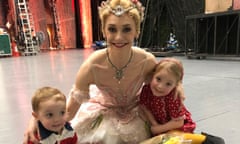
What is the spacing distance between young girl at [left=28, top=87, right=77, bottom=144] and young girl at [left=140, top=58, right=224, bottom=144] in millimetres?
439

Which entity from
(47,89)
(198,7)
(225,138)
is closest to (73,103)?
(47,89)

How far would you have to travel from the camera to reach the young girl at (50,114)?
914mm

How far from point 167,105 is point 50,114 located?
1.80 feet

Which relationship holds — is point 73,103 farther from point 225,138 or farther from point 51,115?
point 225,138

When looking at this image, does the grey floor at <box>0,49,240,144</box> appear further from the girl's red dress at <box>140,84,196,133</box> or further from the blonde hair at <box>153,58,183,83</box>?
the blonde hair at <box>153,58,183,83</box>

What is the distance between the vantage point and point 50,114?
0.92 m

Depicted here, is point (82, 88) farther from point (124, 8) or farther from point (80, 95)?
point (124, 8)

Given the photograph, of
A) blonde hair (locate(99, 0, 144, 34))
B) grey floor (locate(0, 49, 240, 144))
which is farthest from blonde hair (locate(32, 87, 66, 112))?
grey floor (locate(0, 49, 240, 144))

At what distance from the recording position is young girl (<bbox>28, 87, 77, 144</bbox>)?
3.00 feet

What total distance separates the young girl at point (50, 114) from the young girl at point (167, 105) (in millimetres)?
439

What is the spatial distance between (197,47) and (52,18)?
823cm

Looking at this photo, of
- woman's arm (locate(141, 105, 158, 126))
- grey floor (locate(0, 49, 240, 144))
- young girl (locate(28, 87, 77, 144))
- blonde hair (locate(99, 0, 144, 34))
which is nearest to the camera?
young girl (locate(28, 87, 77, 144))

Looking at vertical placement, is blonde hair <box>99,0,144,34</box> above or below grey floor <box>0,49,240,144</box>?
above

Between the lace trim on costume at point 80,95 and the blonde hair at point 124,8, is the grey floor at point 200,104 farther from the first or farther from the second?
the blonde hair at point 124,8
